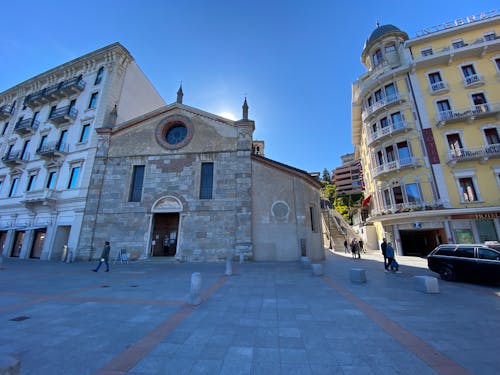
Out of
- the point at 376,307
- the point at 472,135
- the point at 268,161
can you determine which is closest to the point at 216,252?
the point at 268,161

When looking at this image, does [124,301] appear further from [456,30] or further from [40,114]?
[456,30]

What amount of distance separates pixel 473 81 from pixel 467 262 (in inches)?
824

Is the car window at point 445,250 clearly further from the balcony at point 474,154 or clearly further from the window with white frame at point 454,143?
the window with white frame at point 454,143

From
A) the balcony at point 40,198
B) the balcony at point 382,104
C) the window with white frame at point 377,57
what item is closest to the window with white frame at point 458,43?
the window with white frame at point 377,57

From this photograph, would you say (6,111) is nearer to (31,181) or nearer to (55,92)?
(55,92)

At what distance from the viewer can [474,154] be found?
59.3ft

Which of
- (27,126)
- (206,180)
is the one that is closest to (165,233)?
(206,180)

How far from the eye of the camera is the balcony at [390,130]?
67.9 ft

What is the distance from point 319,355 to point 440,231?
22.5 metres

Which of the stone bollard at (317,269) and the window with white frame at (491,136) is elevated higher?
the window with white frame at (491,136)

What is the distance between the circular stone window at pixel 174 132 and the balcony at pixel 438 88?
80.5 ft

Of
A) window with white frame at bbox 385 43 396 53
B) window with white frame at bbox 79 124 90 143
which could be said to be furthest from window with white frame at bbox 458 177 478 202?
window with white frame at bbox 79 124 90 143

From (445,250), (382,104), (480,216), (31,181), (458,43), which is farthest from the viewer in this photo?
(382,104)

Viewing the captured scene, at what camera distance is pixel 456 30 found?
2138 centimetres
